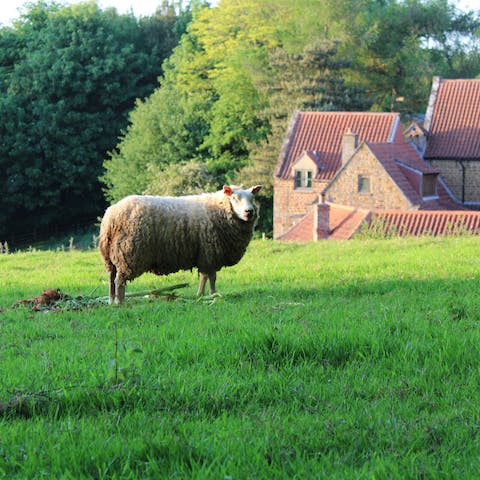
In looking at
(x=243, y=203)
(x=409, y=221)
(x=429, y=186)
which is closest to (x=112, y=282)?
(x=243, y=203)

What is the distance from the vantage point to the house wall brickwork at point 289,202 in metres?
59.0

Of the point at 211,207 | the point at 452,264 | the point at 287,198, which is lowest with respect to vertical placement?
the point at 287,198

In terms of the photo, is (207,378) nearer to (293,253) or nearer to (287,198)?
(293,253)

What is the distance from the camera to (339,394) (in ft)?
23.1

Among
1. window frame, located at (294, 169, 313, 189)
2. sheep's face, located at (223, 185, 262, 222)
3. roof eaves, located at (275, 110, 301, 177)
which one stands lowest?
window frame, located at (294, 169, 313, 189)

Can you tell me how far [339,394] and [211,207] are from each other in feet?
24.4

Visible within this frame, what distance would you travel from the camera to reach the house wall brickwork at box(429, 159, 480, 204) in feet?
192

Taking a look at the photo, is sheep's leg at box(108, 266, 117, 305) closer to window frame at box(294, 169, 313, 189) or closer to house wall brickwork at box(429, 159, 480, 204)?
window frame at box(294, 169, 313, 189)

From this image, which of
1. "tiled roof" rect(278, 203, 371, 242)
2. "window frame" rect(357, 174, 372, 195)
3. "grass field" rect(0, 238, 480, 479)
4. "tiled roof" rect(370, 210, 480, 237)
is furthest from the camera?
"window frame" rect(357, 174, 372, 195)

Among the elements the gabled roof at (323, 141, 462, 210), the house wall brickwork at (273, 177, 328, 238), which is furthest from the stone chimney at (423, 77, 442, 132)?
the house wall brickwork at (273, 177, 328, 238)

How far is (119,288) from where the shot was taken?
527 inches

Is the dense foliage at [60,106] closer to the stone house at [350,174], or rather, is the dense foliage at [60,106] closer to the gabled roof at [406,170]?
the stone house at [350,174]

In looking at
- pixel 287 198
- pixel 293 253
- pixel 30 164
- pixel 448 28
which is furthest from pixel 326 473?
pixel 448 28

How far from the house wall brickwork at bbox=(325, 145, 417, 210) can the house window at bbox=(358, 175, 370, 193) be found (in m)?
0.13
